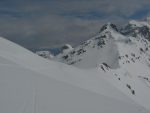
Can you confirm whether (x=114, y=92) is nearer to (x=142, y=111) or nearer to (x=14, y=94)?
(x=142, y=111)

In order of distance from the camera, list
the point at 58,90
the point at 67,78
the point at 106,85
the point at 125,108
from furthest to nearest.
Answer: the point at 106,85
the point at 67,78
the point at 58,90
the point at 125,108

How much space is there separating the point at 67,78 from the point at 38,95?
8.58m

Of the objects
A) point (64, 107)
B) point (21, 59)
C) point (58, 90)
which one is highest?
point (21, 59)

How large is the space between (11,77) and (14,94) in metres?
3.26

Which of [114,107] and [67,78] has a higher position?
[67,78]

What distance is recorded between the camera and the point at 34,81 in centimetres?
2169

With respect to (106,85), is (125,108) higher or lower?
lower

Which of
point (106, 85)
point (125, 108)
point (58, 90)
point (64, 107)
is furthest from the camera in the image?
point (106, 85)

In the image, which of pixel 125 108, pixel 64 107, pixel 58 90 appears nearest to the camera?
pixel 64 107

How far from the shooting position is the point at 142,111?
60.1 ft

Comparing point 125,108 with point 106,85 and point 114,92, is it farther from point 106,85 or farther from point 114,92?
point 106,85

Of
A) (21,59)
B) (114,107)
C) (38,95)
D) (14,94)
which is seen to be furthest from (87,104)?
(21,59)

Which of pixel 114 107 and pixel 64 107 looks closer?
pixel 64 107

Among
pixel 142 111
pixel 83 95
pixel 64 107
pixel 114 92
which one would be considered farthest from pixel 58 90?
pixel 114 92
